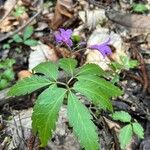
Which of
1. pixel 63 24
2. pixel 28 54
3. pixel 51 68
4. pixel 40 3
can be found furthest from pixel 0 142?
pixel 40 3

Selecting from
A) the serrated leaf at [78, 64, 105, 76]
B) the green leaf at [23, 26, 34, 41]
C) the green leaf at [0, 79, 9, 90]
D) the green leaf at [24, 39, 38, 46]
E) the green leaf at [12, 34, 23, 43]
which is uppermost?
the serrated leaf at [78, 64, 105, 76]

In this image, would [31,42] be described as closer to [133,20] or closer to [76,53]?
[76,53]

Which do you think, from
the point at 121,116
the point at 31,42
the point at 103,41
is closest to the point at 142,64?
the point at 103,41

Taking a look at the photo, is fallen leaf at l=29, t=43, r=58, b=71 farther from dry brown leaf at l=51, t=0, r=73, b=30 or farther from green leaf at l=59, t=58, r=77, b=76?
green leaf at l=59, t=58, r=77, b=76

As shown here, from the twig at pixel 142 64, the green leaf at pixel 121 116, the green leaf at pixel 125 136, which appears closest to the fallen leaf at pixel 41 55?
the twig at pixel 142 64

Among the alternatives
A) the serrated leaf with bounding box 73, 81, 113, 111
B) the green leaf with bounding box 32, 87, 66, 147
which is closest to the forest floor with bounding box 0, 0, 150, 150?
the green leaf with bounding box 32, 87, 66, 147

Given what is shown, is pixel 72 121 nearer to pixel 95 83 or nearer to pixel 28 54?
pixel 95 83

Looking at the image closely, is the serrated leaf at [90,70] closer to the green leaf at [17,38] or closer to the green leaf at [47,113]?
the green leaf at [47,113]
